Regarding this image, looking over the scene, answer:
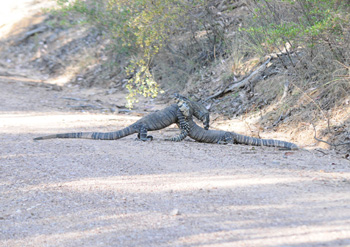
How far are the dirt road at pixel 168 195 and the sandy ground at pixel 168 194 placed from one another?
11 mm

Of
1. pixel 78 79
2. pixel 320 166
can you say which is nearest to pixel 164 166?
pixel 320 166

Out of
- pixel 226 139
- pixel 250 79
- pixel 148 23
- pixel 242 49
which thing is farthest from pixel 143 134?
pixel 242 49

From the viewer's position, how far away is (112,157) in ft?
20.8

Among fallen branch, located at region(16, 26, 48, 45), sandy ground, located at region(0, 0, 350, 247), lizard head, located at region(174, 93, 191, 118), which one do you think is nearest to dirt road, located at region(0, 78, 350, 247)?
sandy ground, located at region(0, 0, 350, 247)

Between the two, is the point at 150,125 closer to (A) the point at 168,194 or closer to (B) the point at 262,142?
(B) the point at 262,142

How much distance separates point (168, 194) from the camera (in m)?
4.64

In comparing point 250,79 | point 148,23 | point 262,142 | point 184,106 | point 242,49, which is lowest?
point 262,142

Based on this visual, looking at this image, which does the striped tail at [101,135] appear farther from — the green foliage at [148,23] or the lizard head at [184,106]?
the green foliage at [148,23]

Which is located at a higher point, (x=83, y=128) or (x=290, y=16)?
(x=290, y=16)

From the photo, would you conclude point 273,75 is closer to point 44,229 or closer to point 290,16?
point 290,16

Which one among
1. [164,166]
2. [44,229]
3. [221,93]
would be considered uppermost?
[221,93]

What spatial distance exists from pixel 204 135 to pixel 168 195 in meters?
3.27

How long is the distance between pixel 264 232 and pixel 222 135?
14.3ft

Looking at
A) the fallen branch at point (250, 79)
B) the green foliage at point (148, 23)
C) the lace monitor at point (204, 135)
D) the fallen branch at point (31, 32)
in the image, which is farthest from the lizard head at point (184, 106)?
the fallen branch at point (31, 32)
